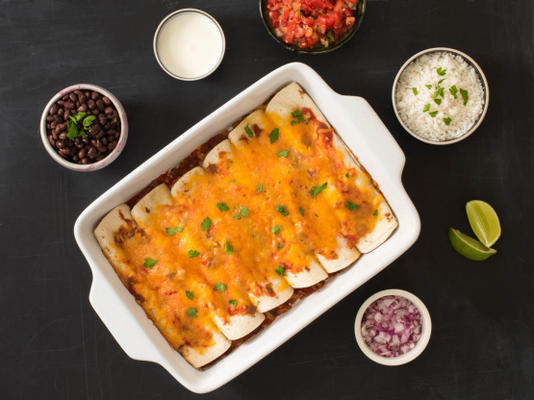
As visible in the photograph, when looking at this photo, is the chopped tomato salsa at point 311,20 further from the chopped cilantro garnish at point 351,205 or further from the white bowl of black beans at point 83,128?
the white bowl of black beans at point 83,128

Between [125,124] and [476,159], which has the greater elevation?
[125,124]

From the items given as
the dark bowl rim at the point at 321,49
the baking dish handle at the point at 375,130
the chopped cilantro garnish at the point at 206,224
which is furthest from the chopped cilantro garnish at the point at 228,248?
the dark bowl rim at the point at 321,49

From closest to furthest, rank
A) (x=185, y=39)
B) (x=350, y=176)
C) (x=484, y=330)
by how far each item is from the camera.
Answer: (x=350, y=176) → (x=185, y=39) → (x=484, y=330)

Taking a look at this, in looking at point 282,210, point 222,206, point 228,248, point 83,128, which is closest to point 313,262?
point 282,210

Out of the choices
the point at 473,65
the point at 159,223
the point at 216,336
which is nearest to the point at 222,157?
the point at 159,223

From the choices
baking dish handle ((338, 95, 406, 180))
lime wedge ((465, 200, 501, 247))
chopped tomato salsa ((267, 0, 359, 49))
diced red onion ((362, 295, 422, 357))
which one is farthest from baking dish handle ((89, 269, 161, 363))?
lime wedge ((465, 200, 501, 247))

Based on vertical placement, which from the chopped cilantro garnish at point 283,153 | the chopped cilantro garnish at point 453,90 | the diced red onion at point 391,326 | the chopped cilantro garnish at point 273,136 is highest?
the chopped cilantro garnish at point 453,90

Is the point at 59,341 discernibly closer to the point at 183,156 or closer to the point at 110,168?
the point at 110,168
